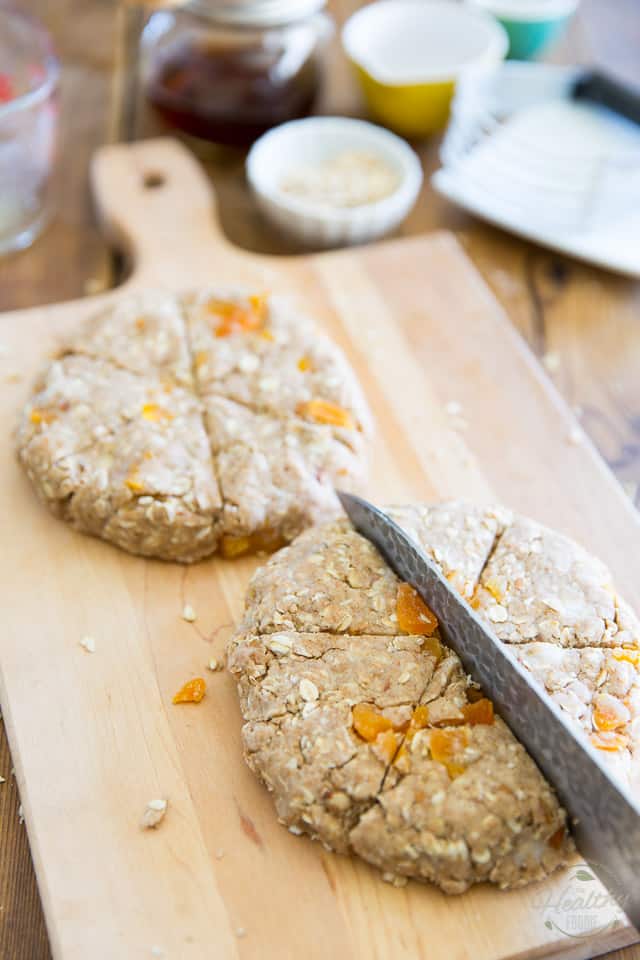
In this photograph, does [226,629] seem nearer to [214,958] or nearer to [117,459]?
[117,459]

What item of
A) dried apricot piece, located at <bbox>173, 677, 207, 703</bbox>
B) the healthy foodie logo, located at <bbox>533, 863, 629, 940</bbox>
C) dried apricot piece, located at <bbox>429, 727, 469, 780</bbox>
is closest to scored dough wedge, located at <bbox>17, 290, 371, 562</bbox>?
dried apricot piece, located at <bbox>173, 677, 207, 703</bbox>

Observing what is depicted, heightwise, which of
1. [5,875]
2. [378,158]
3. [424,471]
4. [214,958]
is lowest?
[5,875]

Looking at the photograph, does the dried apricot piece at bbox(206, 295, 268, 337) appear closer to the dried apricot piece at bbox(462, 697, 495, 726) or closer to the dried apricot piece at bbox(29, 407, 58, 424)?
the dried apricot piece at bbox(29, 407, 58, 424)

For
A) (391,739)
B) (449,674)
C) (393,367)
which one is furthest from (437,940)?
(393,367)

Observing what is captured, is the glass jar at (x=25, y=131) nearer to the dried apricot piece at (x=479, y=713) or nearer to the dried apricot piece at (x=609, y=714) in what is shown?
the dried apricot piece at (x=479, y=713)

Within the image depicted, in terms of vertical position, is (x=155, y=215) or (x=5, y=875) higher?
(x=155, y=215)

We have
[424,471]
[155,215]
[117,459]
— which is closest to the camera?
[117,459]

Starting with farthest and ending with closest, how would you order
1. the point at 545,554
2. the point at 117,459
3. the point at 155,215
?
the point at 155,215
the point at 117,459
the point at 545,554
